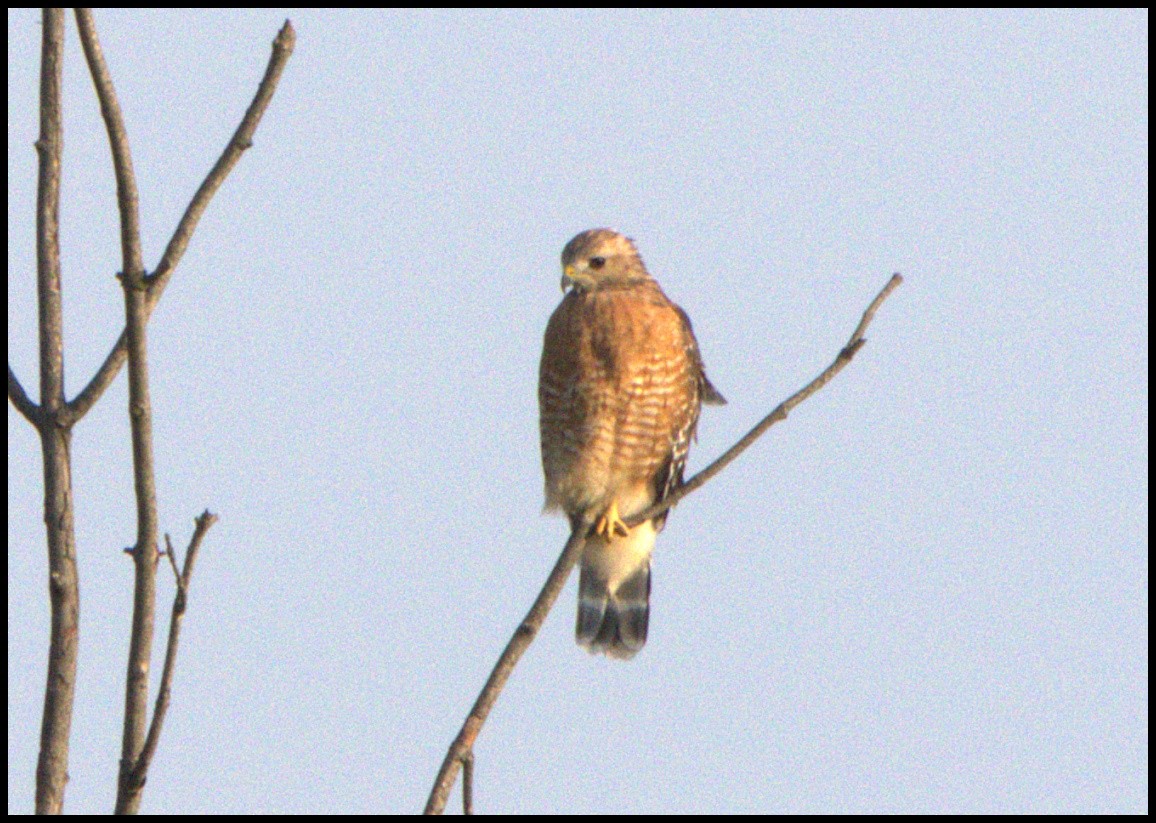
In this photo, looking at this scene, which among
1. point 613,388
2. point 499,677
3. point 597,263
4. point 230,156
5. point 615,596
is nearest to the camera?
point 230,156

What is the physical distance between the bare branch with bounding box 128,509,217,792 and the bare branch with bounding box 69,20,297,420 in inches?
13.1

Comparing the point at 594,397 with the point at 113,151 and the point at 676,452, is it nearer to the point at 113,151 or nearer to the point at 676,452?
the point at 676,452

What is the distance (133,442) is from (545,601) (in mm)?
1268

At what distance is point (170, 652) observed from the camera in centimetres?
304

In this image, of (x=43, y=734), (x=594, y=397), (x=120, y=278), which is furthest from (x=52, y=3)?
(x=594, y=397)

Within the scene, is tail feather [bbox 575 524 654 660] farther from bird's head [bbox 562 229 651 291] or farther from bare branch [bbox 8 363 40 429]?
bare branch [bbox 8 363 40 429]

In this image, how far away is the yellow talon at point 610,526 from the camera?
7285mm

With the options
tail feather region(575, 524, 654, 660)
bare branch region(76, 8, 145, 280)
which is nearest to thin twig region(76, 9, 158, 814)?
bare branch region(76, 8, 145, 280)

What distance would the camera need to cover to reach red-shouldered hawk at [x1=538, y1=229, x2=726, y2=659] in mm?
7250

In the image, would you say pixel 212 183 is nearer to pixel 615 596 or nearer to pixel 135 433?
pixel 135 433

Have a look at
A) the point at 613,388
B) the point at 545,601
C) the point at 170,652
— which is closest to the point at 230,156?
the point at 170,652

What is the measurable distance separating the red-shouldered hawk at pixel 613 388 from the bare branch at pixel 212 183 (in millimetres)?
4096

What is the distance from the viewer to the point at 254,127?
3121mm

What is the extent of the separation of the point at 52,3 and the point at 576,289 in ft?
14.8
